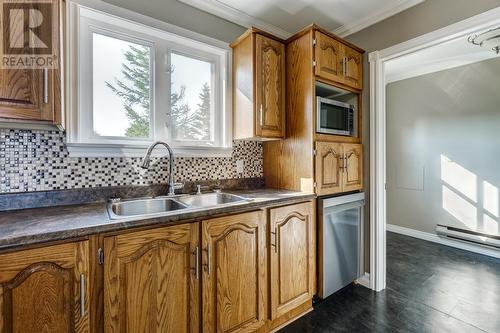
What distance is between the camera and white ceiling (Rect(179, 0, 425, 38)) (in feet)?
6.72

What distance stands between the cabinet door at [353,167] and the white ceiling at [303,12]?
124 centimetres

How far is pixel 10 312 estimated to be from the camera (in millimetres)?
868

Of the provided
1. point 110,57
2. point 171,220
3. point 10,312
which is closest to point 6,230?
point 10,312

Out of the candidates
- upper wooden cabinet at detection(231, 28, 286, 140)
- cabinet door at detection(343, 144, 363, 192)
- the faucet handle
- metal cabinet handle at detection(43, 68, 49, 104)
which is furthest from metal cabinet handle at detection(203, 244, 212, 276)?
cabinet door at detection(343, 144, 363, 192)

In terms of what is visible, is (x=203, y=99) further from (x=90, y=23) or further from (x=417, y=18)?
(x=417, y=18)

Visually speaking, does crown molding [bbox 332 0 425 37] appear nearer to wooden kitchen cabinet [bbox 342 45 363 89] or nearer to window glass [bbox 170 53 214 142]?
wooden kitchen cabinet [bbox 342 45 363 89]

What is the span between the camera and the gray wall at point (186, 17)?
1770 mm

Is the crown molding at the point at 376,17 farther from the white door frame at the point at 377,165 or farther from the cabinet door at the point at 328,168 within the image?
the cabinet door at the point at 328,168

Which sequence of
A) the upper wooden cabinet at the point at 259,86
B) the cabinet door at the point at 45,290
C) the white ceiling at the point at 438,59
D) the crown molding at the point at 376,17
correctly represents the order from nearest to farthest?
the cabinet door at the point at 45,290
the upper wooden cabinet at the point at 259,86
the crown molding at the point at 376,17
the white ceiling at the point at 438,59

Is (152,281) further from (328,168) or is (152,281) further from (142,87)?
(328,168)

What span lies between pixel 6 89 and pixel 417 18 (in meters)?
2.84

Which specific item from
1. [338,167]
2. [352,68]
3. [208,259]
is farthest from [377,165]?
[208,259]

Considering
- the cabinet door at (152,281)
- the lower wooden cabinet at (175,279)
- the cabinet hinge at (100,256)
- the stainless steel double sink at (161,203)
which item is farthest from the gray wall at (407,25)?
the cabinet hinge at (100,256)

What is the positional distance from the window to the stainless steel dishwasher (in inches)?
43.1
